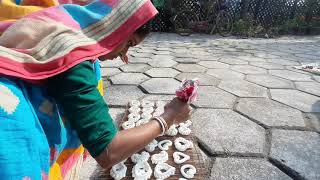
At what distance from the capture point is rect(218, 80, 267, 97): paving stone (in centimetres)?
292

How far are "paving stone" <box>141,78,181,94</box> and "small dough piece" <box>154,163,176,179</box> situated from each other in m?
1.37

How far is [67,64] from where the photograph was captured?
40.0 inches

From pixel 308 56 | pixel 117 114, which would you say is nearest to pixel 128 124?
pixel 117 114

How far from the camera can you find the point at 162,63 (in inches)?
165

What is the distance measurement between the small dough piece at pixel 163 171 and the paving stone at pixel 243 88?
153 cm

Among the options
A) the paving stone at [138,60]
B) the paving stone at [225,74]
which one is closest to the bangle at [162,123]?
the paving stone at [225,74]

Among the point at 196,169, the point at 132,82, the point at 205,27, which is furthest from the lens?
the point at 205,27

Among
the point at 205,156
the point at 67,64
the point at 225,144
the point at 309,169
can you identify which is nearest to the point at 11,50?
the point at 67,64

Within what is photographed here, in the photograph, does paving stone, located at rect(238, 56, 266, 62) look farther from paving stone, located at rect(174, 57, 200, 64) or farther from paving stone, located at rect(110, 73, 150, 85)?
paving stone, located at rect(110, 73, 150, 85)

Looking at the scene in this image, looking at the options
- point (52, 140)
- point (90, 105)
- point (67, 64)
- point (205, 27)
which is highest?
point (67, 64)

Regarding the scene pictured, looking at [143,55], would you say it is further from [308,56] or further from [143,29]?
[143,29]

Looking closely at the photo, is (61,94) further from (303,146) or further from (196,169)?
(303,146)

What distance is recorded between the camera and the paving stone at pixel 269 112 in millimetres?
2287

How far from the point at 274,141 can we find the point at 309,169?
0.33 metres
